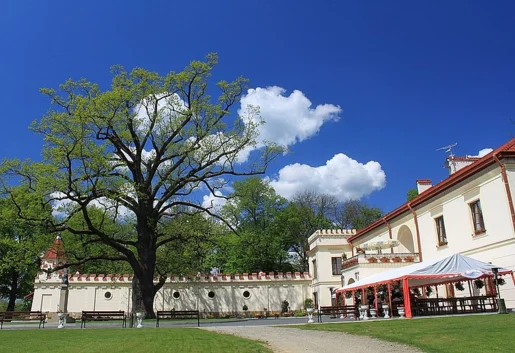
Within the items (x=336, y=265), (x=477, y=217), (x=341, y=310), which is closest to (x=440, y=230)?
(x=477, y=217)

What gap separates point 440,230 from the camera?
84.0 ft

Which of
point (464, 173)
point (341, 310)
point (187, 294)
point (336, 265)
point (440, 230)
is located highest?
point (464, 173)

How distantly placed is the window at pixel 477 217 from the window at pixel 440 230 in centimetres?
306

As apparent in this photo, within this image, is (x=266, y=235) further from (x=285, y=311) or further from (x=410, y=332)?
(x=410, y=332)

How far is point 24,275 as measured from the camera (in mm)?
48250

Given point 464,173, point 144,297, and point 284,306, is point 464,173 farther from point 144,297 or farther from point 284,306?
point 284,306

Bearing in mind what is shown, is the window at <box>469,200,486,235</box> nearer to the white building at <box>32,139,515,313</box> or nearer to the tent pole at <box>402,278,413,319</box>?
the white building at <box>32,139,515,313</box>

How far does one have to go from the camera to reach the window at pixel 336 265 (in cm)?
3975

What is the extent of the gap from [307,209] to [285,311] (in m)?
19.1

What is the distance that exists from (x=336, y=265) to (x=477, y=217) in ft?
64.0

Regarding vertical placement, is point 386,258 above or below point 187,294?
above

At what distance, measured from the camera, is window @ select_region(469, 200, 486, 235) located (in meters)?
21.6

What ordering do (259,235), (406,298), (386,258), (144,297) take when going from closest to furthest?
1. (406,298)
2. (386,258)
3. (144,297)
4. (259,235)

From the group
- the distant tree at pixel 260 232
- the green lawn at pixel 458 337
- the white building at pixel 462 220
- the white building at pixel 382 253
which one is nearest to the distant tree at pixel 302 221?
the distant tree at pixel 260 232
